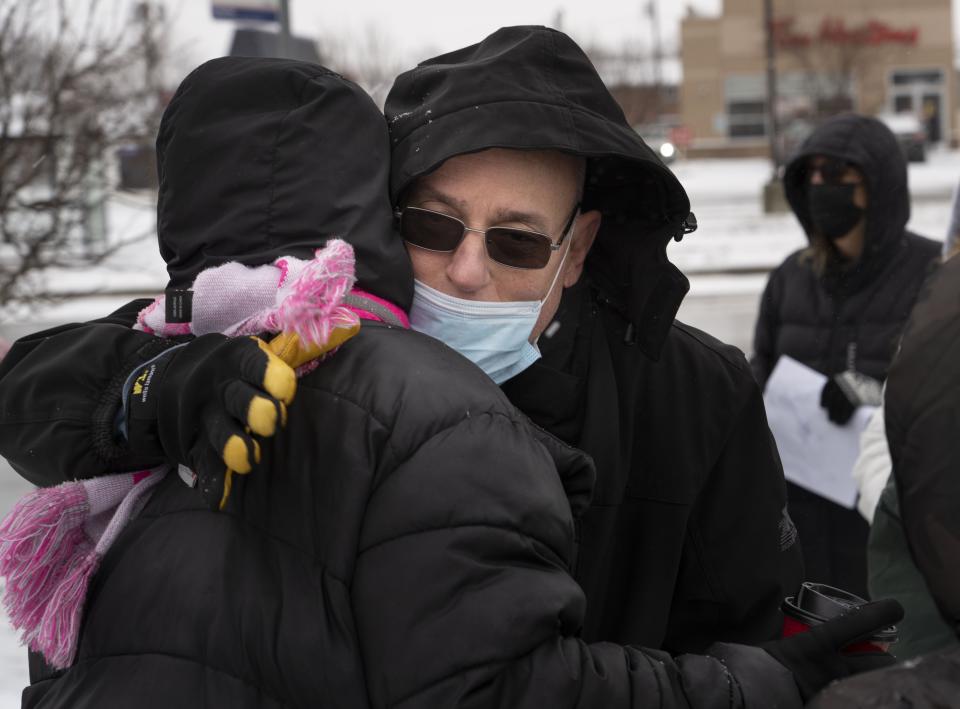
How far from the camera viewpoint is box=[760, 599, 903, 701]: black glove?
1509 millimetres

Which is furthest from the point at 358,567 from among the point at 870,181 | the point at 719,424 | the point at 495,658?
the point at 870,181

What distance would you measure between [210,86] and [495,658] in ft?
3.04

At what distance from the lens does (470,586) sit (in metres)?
1.26

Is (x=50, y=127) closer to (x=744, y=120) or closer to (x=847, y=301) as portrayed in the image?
(x=847, y=301)

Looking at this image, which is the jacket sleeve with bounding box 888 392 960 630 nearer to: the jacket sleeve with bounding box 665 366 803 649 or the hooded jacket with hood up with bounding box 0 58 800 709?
the hooded jacket with hood up with bounding box 0 58 800 709

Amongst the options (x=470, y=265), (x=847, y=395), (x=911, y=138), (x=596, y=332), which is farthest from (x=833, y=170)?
(x=911, y=138)

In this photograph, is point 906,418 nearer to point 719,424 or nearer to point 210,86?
point 719,424

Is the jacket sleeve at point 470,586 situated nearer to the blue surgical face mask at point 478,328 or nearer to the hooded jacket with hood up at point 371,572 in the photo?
the hooded jacket with hood up at point 371,572

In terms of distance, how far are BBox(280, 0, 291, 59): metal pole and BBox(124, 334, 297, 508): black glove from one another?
12.7 feet

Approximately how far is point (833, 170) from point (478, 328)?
2.73 m

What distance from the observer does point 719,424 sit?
2.12 m

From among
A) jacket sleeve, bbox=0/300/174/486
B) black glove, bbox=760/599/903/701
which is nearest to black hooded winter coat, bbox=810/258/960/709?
black glove, bbox=760/599/903/701

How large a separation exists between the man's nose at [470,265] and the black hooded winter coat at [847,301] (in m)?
2.28

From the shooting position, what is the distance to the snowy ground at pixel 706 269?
20.0ft
